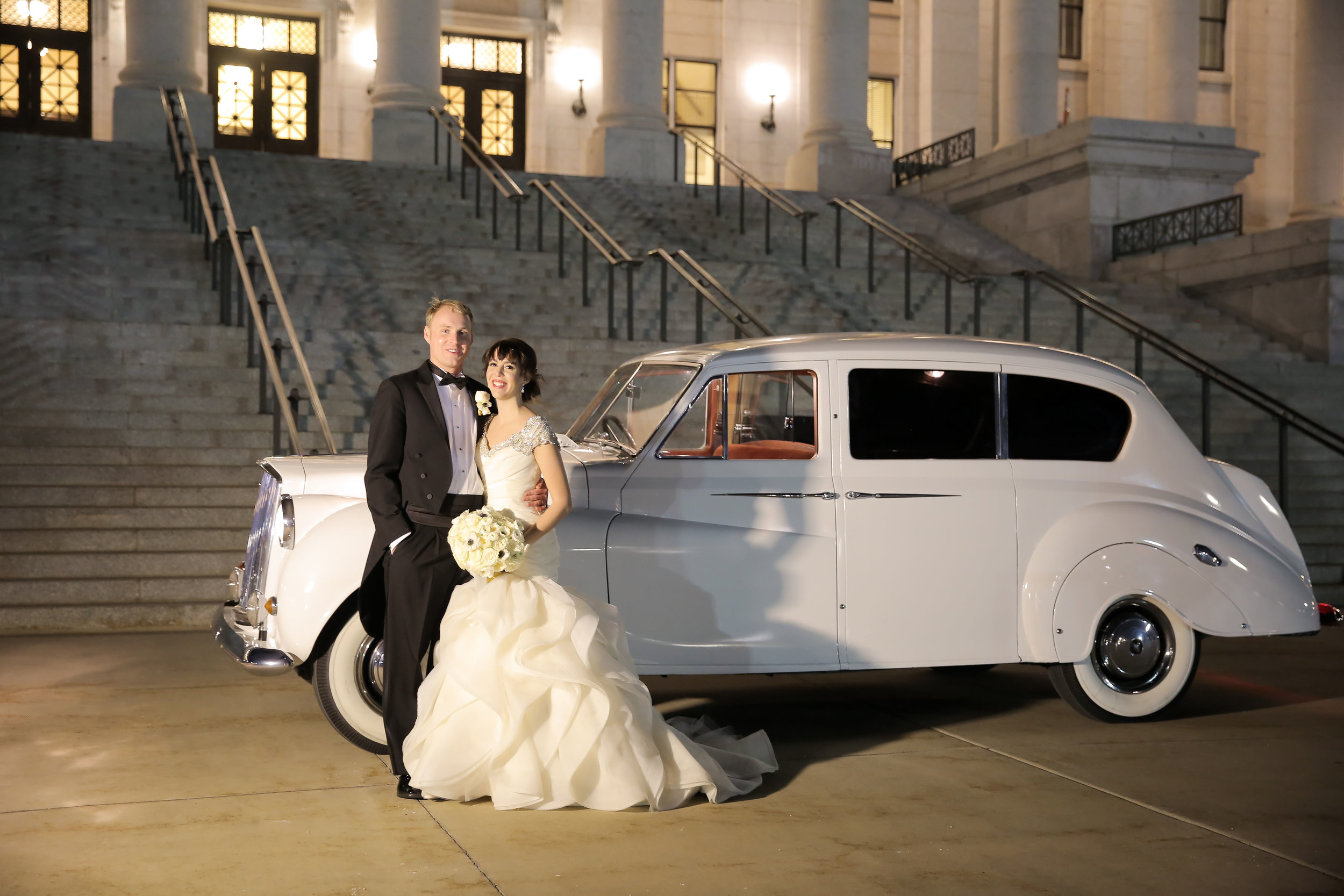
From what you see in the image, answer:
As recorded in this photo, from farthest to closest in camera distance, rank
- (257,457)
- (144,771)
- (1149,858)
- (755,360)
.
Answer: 1. (257,457)
2. (755,360)
3. (144,771)
4. (1149,858)

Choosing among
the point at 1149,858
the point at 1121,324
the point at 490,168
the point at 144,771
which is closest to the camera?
the point at 1149,858

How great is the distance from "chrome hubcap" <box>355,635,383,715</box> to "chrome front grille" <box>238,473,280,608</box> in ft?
1.73

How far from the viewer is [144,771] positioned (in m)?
5.85

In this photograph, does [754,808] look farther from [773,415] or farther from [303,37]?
[303,37]

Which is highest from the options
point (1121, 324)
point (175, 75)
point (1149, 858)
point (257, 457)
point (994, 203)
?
point (175, 75)

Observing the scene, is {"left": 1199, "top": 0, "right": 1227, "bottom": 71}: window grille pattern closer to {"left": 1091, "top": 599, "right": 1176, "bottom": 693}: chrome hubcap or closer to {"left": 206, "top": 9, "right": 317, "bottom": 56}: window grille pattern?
{"left": 206, "top": 9, "right": 317, "bottom": 56}: window grille pattern

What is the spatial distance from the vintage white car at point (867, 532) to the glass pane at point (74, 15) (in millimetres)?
26218

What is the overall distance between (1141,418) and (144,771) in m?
4.94

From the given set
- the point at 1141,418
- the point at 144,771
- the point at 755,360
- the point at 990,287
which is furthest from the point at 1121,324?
the point at 144,771

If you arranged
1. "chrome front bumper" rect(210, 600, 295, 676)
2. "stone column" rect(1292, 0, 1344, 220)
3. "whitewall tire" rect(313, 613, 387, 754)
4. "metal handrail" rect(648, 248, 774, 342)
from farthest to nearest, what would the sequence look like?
1. "stone column" rect(1292, 0, 1344, 220)
2. "metal handrail" rect(648, 248, 774, 342)
3. "whitewall tire" rect(313, 613, 387, 754)
4. "chrome front bumper" rect(210, 600, 295, 676)

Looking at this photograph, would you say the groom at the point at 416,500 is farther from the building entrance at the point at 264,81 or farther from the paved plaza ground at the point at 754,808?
the building entrance at the point at 264,81

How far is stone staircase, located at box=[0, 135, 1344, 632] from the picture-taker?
406 inches

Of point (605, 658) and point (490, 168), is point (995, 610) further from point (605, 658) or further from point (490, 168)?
point (490, 168)

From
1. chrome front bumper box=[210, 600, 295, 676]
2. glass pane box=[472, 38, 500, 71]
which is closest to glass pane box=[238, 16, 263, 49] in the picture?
glass pane box=[472, 38, 500, 71]
